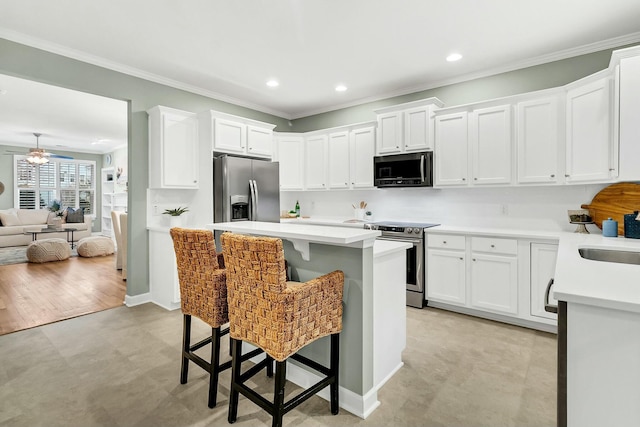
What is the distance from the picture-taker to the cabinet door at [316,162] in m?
5.13

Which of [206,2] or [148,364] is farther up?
Answer: [206,2]

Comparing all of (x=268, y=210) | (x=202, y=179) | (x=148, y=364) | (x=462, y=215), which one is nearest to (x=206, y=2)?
(x=202, y=179)

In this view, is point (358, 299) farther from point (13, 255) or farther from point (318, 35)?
point (13, 255)

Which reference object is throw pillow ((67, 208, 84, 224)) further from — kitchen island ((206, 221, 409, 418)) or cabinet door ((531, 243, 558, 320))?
cabinet door ((531, 243, 558, 320))

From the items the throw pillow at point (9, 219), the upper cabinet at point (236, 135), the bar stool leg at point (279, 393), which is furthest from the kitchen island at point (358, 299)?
the throw pillow at point (9, 219)

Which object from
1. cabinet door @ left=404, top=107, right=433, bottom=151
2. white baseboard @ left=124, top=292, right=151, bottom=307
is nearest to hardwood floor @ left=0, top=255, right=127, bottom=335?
white baseboard @ left=124, top=292, right=151, bottom=307

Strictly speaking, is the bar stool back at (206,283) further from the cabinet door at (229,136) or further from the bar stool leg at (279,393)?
the cabinet door at (229,136)

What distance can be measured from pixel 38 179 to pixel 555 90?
39.4ft

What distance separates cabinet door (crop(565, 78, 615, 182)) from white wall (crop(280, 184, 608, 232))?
16.3 inches

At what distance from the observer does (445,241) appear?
11.7 feet

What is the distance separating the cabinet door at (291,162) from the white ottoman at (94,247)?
454 cm

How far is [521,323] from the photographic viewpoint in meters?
3.19

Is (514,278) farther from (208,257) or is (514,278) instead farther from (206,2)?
(206,2)

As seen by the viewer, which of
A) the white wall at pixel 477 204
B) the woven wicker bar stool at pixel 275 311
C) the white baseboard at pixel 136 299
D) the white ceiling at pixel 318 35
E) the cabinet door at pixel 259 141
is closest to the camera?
the woven wicker bar stool at pixel 275 311
